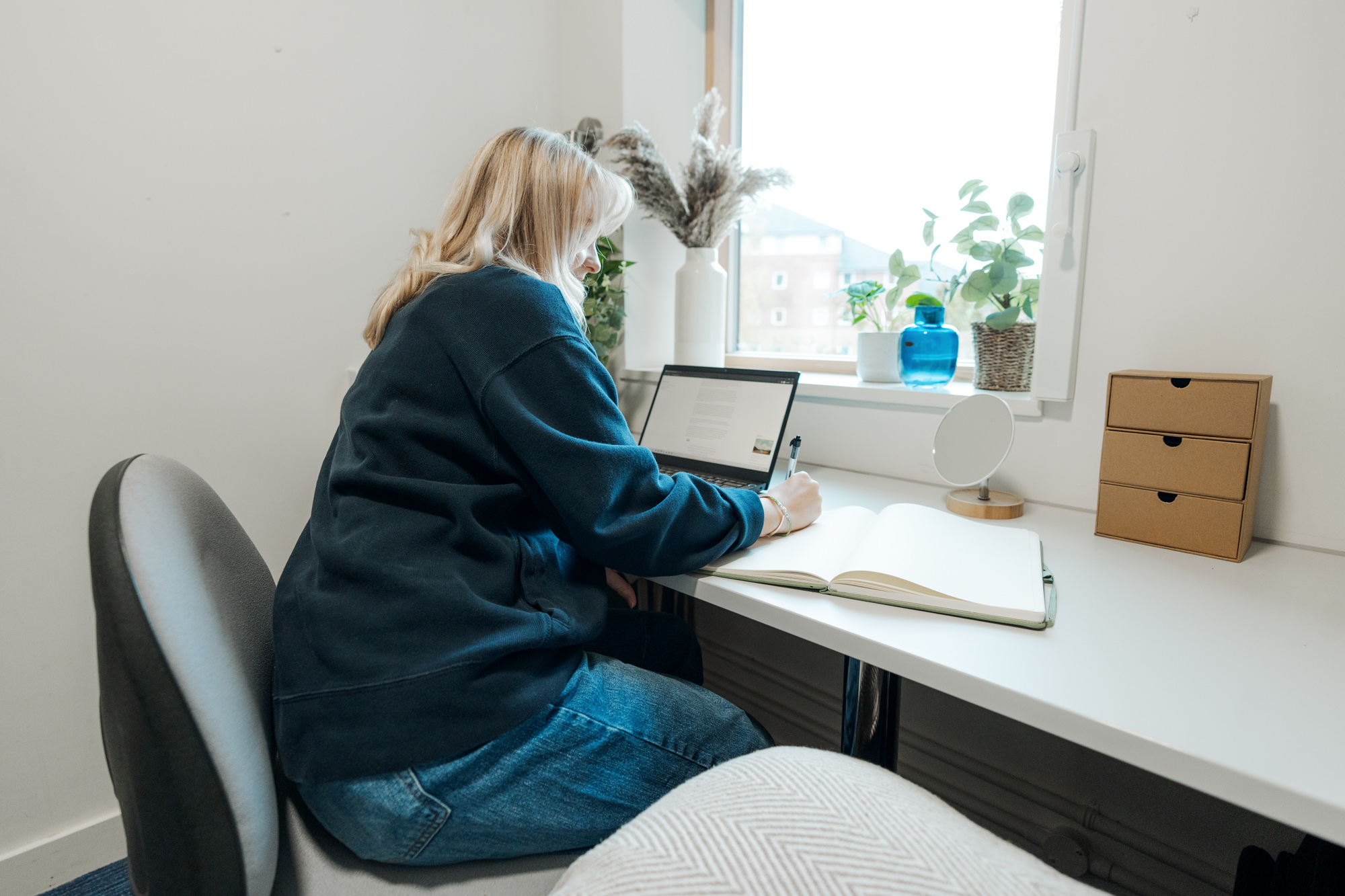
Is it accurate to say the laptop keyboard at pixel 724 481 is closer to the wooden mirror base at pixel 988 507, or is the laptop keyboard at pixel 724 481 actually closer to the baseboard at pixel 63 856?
the wooden mirror base at pixel 988 507

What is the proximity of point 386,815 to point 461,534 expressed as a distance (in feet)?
0.85

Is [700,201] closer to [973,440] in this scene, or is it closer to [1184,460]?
[973,440]

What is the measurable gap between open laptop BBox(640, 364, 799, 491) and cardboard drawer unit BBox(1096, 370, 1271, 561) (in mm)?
490

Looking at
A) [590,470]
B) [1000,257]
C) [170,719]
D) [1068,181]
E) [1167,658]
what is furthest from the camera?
[1000,257]

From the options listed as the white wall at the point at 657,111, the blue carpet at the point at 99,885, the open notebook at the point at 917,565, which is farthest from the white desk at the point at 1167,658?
the blue carpet at the point at 99,885

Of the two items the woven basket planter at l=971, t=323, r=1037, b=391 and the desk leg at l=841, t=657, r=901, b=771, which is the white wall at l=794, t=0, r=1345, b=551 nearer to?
the woven basket planter at l=971, t=323, r=1037, b=391

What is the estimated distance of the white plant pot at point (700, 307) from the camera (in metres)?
1.60

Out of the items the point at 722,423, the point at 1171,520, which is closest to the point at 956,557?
the point at 1171,520

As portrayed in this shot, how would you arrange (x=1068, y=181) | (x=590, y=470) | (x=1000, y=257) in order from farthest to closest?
(x=1000, y=257) < (x=1068, y=181) < (x=590, y=470)

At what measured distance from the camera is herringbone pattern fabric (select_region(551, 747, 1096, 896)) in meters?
0.35

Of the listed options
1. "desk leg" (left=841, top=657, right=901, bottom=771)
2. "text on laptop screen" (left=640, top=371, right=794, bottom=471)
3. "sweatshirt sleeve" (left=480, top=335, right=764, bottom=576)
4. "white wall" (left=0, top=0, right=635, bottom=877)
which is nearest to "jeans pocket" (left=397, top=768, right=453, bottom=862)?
"sweatshirt sleeve" (left=480, top=335, right=764, bottom=576)

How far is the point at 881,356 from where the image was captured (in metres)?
1.38

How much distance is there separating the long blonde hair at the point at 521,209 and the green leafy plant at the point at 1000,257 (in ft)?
2.26

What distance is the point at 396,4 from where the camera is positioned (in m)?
1.49
